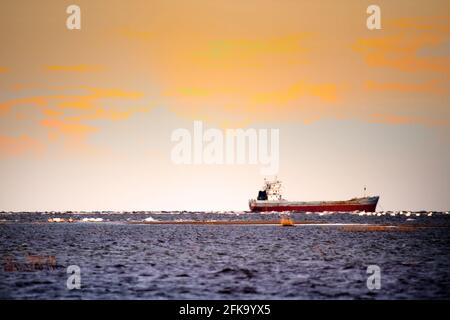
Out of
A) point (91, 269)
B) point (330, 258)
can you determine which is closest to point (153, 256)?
point (91, 269)

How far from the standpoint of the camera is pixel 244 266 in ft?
147

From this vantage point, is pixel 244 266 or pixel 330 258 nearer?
pixel 244 266

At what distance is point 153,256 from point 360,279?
75.8 feet

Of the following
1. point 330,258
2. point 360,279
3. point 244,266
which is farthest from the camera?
point 330,258

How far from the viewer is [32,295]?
3070cm

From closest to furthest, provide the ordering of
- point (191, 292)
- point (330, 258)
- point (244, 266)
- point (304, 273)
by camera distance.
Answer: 1. point (191, 292)
2. point (304, 273)
3. point (244, 266)
4. point (330, 258)

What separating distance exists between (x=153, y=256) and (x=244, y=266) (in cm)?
1247
